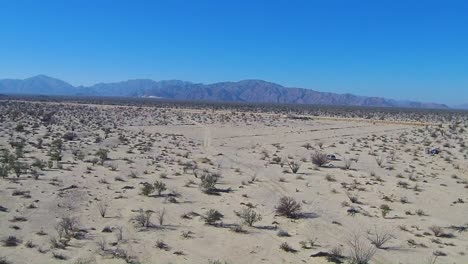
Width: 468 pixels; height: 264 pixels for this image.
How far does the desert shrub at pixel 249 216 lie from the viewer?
38.6 feet

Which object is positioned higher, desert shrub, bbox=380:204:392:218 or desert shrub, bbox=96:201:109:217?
desert shrub, bbox=380:204:392:218

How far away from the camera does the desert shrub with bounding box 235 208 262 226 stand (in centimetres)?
1177

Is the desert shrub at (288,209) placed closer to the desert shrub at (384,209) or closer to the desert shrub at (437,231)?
the desert shrub at (384,209)

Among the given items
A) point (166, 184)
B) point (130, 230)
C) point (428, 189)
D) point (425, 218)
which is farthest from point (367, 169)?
point (130, 230)

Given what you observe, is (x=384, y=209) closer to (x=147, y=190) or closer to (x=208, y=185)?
(x=208, y=185)

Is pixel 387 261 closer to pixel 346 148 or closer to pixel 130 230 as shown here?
pixel 130 230

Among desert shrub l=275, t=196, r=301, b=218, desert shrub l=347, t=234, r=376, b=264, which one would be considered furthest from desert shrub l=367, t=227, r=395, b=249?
desert shrub l=275, t=196, r=301, b=218

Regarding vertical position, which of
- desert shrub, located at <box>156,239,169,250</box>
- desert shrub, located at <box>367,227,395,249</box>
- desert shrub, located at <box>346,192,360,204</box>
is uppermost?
desert shrub, located at <box>346,192,360,204</box>

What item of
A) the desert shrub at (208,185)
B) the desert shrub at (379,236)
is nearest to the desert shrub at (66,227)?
the desert shrub at (208,185)

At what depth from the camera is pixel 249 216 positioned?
11.9m

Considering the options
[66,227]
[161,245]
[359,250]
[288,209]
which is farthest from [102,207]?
[359,250]

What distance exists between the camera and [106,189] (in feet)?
50.4

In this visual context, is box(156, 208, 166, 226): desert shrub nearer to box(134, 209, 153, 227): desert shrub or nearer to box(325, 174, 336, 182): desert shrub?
box(134, 209, 153, 227): desert shrub

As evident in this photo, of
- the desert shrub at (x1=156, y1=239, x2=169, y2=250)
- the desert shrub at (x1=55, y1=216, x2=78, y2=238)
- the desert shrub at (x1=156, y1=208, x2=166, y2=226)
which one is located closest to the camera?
the desert shrub at (x1=156, y1=239, x2=169, y2=250)
